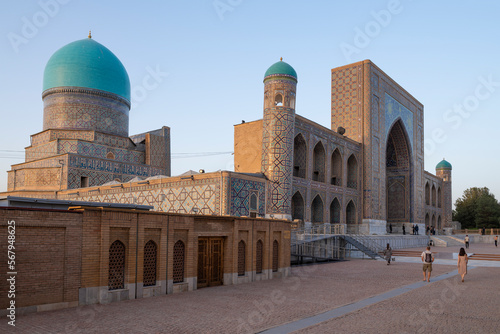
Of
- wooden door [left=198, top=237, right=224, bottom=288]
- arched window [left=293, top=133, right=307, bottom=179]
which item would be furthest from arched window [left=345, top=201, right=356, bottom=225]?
wooden door [left=198, top=237, right=224, bottom=288]

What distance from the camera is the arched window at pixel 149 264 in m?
10.1

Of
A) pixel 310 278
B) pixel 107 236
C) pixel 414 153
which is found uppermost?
pixel 414 153

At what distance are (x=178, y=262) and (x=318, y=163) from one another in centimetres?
2011

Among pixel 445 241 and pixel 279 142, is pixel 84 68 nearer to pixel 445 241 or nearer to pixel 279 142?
pixel 279 142

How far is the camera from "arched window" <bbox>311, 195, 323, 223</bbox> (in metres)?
29.0

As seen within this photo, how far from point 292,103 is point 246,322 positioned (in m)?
18.0

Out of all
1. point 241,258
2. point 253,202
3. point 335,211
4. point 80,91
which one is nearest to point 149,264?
point 241,258

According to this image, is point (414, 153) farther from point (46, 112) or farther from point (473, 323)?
point (473, 323)

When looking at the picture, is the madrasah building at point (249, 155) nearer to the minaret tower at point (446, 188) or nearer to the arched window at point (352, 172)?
the arched window at point (352, 172)

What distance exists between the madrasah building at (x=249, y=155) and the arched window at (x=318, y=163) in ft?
0.23

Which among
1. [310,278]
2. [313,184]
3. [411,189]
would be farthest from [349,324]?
[411,189]

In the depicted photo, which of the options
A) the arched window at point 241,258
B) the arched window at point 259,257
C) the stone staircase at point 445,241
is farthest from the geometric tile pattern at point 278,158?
the stone staircase at point 445,241

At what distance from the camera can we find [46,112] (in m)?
31.8

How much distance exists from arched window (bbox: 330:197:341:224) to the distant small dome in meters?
10.2
